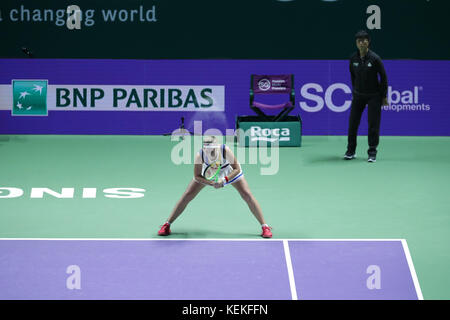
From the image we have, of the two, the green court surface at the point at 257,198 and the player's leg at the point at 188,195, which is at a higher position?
the player's leg at the point at 188,195

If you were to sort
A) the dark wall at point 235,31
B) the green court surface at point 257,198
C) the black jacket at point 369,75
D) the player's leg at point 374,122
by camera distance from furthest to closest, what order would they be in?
the dark wall at point 235,31 < the player's leg at point 374,122 < the black jacket at point 369,75 < the green court surface at point 257,198

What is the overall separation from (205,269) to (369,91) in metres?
6.31

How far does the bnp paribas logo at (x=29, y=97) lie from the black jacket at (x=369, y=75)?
20.4 feet

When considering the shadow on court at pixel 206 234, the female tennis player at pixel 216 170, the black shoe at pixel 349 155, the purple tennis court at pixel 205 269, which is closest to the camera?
the purple tennis court at pixel 205 269

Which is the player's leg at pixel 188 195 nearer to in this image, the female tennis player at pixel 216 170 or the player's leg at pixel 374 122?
the female tennis player at pixel 216 170

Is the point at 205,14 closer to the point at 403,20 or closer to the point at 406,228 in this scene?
the point at 403,20

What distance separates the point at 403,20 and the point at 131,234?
923 centimetres

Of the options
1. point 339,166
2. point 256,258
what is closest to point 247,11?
point 339,166

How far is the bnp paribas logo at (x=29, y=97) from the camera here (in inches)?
580

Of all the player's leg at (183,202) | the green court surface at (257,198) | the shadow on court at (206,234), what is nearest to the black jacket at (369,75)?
the green court surface at (257,198)

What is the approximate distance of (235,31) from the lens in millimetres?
15047

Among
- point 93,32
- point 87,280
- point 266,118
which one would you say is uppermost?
point 93,32

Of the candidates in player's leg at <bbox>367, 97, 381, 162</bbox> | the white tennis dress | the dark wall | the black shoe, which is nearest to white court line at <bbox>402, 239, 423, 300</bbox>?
the white tennis dress

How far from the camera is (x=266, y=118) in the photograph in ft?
46.5
